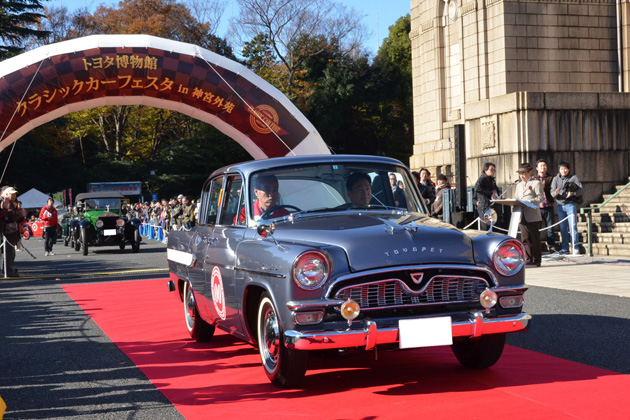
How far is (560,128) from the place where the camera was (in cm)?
1947

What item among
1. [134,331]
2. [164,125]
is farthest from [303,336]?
[164,125]

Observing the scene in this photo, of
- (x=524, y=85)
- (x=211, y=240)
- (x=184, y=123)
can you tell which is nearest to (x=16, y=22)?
(x=184, y=123)

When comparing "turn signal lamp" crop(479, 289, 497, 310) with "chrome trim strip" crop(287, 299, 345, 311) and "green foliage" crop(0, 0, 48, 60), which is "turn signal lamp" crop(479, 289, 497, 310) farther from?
"green foliage" crop(0, 0, 48, 60)

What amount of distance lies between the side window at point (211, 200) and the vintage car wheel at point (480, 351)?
2.46 metres

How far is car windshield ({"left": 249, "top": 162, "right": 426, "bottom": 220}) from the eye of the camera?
6.57m

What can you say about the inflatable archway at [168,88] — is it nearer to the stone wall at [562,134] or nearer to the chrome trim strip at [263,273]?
the stone wall at [562,134]

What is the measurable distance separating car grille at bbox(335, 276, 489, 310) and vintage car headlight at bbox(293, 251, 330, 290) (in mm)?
159

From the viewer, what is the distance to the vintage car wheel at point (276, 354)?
5.55m

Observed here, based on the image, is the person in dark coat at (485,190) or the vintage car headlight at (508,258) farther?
the person in dark coat at (485,190)

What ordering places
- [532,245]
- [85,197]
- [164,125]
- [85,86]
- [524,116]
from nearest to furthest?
[532,245], [85,86], [524,116], [85,197], [164,125]

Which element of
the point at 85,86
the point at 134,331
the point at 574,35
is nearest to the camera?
the point at 134,331

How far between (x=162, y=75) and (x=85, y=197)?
1220 cm

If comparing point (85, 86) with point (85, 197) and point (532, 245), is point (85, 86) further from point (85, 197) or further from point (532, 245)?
point (85, 197)

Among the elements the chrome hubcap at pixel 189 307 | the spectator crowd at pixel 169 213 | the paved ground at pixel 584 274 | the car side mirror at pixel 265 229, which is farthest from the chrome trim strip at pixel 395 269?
the spectator crowd at pixel 169 213
